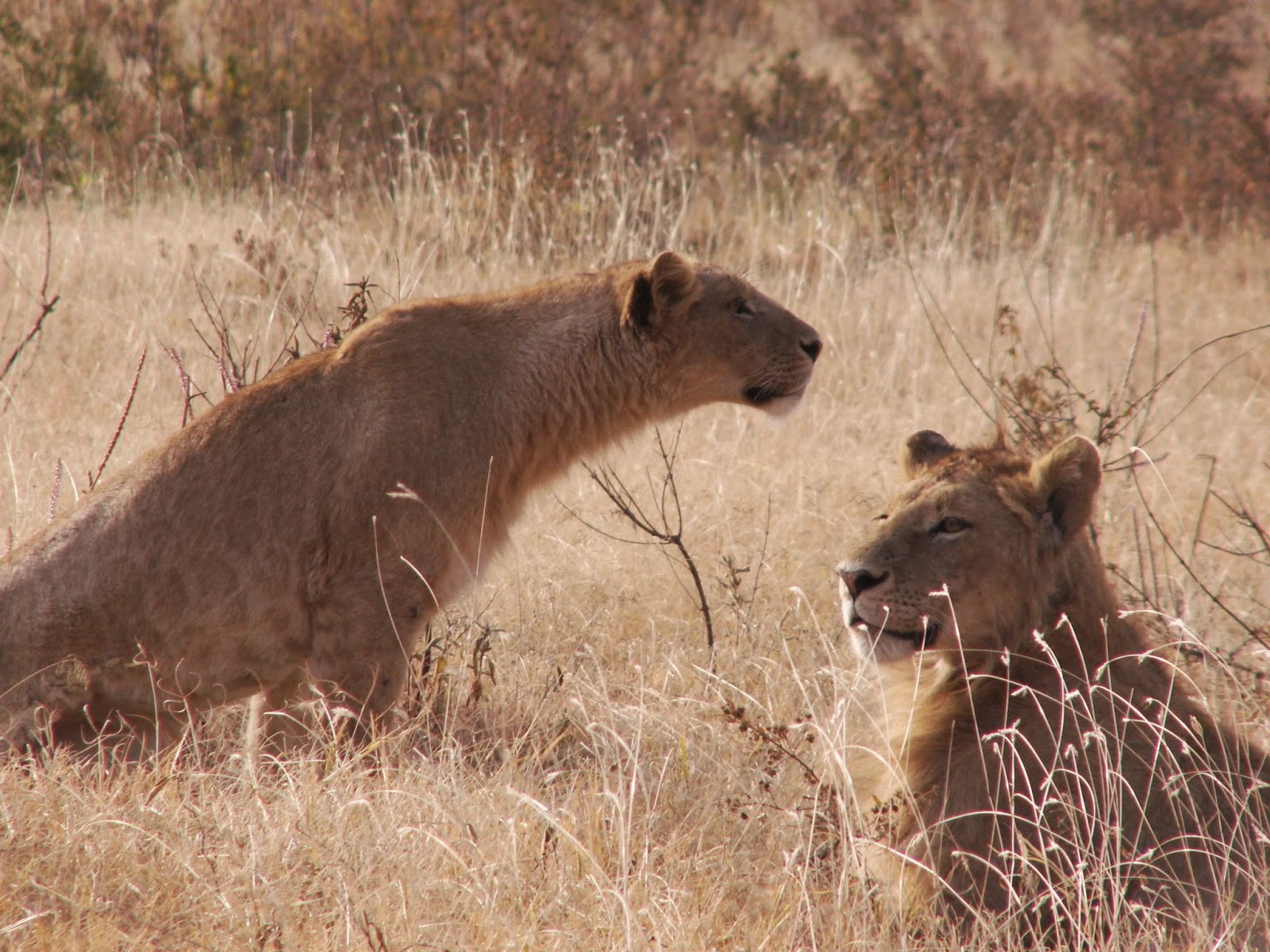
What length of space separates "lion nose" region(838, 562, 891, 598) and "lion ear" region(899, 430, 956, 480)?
0.46 meters

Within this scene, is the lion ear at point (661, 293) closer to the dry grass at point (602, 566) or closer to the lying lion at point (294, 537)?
the lying lion at point (294, 537)

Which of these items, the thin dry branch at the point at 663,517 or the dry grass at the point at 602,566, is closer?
the dry grass at the point at 602,566

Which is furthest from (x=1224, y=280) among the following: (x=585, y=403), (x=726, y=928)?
(x=726, y=928)

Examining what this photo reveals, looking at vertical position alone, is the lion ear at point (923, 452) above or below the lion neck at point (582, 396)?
above

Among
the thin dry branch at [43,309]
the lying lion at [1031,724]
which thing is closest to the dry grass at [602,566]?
the lying lion at [1031,724]

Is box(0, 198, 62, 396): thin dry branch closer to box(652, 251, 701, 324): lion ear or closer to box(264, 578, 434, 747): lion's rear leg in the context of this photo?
box(264, 578, 434, 747): lion's rear leg

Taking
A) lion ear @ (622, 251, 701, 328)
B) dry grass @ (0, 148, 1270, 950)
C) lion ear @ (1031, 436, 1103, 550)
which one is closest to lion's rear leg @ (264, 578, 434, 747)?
dry grass @ (0, 148, 1270, 950)

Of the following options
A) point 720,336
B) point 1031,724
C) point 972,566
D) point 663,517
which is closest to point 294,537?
point 663,517

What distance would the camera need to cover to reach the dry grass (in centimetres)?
355

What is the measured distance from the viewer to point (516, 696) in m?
5.27

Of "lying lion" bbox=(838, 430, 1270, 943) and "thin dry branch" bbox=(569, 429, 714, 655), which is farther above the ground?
"lying lion" bbox=(838, 430, 1270, 943)

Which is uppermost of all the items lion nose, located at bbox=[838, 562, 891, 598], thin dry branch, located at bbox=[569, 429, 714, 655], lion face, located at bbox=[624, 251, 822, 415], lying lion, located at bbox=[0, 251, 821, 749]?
lion face, located at bbox=[624, 251, 822, 415]

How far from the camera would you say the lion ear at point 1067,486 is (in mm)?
3689

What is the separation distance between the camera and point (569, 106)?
43.8ft
